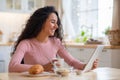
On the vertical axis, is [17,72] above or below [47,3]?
below

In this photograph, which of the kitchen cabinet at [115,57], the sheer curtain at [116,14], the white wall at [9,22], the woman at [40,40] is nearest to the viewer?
the woman at [40,40]

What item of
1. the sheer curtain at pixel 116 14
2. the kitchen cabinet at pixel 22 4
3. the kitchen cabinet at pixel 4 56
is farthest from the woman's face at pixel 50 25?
the kitchen cabinet at pixel 22 4

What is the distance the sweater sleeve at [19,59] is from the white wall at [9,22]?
3.20m

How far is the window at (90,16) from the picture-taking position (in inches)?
193

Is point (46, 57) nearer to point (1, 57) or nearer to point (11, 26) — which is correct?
point (1, 57)

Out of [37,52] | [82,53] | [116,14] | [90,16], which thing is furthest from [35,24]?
[90,16]

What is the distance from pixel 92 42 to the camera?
453 cm

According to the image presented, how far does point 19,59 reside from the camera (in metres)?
2.07

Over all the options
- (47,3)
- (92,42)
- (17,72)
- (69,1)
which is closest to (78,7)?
(69,1)

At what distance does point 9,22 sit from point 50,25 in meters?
3.31

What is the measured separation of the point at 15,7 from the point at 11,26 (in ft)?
1.39

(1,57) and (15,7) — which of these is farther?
(15,7)

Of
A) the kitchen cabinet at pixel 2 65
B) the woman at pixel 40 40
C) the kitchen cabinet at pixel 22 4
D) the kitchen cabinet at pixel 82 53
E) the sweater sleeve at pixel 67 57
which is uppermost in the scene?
the kitchen cabinet at pixel 22 4

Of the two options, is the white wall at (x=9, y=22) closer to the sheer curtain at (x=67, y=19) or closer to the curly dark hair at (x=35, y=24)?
the sheer curtain at (x=67, y=19)
